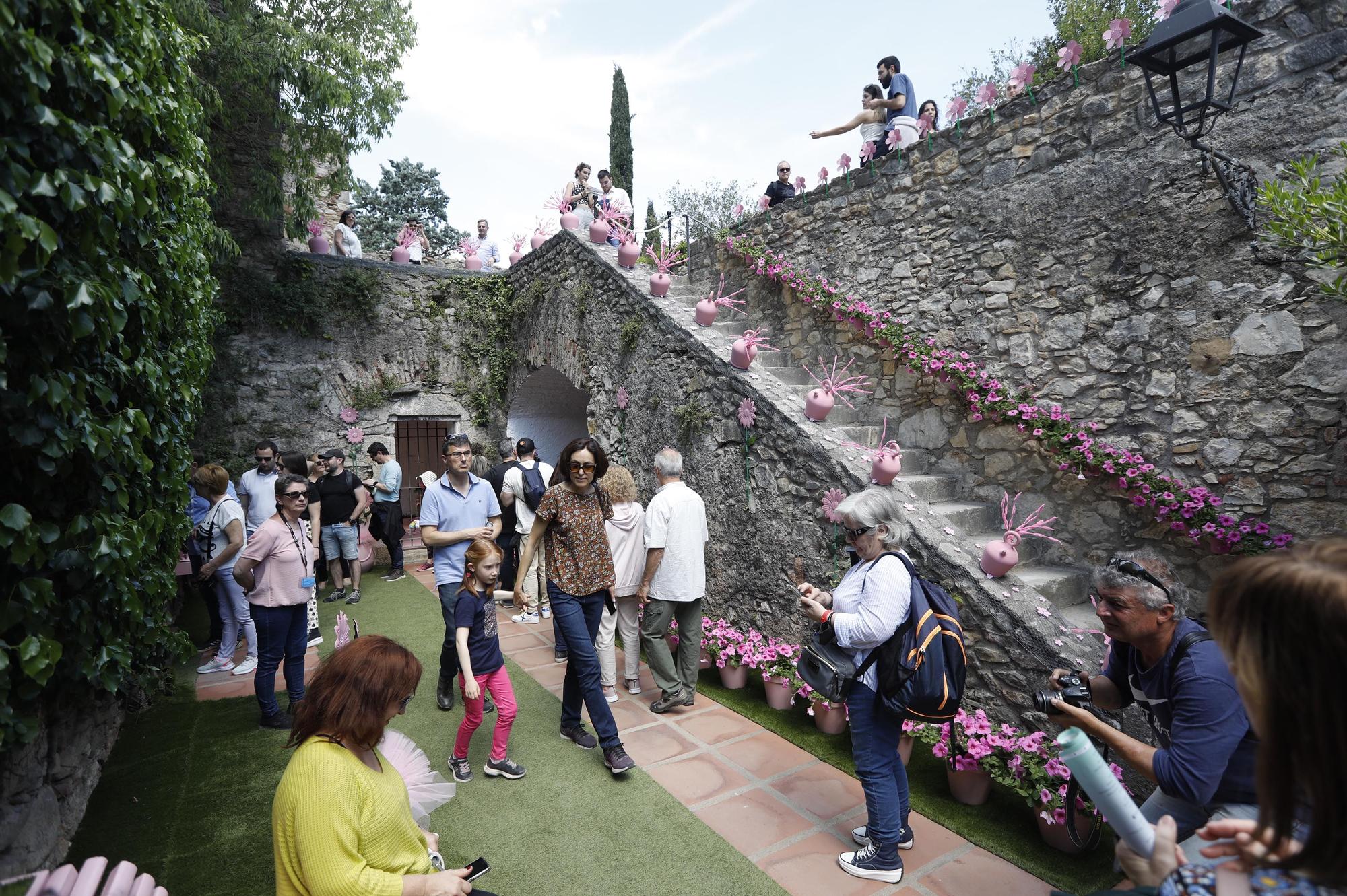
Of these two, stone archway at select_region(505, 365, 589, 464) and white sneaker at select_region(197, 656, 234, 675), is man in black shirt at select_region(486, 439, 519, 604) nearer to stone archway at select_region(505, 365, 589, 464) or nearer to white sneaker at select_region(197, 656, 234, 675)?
white sneaker at select_region(197, 656, 234, 675)

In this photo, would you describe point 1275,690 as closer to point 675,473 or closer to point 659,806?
point 659,806

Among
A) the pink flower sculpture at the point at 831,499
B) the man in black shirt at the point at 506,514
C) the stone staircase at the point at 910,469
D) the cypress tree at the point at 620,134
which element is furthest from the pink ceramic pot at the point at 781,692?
the cypress tree at the point at 620,134

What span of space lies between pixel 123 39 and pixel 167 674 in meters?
4.16

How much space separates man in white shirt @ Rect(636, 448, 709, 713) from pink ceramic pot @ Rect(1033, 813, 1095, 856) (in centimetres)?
219

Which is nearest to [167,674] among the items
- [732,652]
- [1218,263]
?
[732,652]

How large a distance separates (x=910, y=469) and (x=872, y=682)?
3159 mm

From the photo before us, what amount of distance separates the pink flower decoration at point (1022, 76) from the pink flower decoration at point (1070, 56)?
196mm

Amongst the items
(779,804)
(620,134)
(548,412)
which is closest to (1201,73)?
(779,804)

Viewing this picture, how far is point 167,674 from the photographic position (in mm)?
4656

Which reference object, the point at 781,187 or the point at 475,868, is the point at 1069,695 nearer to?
the point at 475,868

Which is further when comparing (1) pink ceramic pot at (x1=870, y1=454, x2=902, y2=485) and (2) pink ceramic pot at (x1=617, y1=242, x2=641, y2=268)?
(2) pink ceramic pot at (x1=617, y1=242, x2=641, y2=268)

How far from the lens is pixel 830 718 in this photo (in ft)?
13.2

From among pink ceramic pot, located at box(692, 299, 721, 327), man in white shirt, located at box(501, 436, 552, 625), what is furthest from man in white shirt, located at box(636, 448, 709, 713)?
pink ceramic pot, located at box(692, 299, 721, 327)

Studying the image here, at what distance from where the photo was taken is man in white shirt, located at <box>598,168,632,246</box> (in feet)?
28.0
